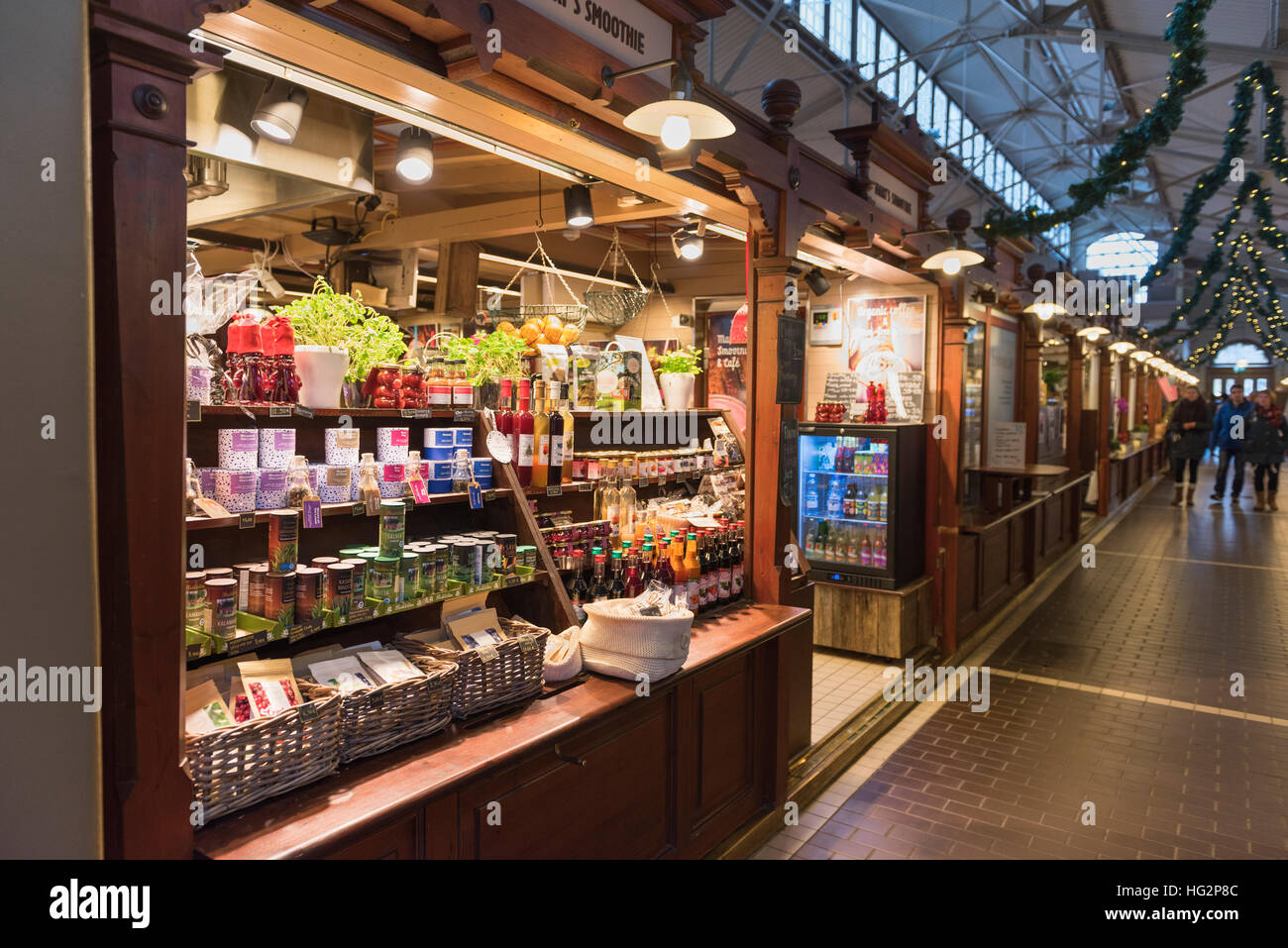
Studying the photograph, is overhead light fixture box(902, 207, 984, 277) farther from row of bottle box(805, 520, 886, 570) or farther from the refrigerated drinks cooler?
row of bottle box(805, 520, 886, 570)

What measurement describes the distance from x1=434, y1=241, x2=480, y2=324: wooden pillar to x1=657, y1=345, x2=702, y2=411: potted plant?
2369 mm

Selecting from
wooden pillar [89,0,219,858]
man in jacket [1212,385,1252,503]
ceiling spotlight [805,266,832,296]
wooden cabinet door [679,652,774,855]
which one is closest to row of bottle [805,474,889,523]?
ceiling spotlight [805,266,832,296]

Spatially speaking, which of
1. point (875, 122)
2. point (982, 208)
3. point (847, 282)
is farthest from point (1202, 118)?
point (875, 122)

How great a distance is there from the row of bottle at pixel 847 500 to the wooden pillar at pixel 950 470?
642mm

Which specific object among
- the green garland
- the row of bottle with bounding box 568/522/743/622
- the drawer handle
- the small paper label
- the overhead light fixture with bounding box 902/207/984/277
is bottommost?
the drawer handle

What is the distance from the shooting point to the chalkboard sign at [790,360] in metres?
4.09

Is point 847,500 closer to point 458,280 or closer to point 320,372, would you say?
point 458,280

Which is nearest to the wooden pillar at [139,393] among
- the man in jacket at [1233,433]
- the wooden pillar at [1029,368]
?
the wooden pillar at [1029,368]

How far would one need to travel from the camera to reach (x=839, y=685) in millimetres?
5734

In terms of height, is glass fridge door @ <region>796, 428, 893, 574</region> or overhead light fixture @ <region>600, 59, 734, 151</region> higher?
overhead light fixture @ <region>600, 59, 734, 151</region>

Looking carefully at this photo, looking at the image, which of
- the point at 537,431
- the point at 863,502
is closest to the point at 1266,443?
the point at 863,502

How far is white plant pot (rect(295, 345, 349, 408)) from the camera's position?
2561 millimetres

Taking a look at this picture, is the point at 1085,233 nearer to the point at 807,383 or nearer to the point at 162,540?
the point at 807,383

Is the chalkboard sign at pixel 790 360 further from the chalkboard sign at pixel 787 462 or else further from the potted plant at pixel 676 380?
the potted plant at pixel 676 380
